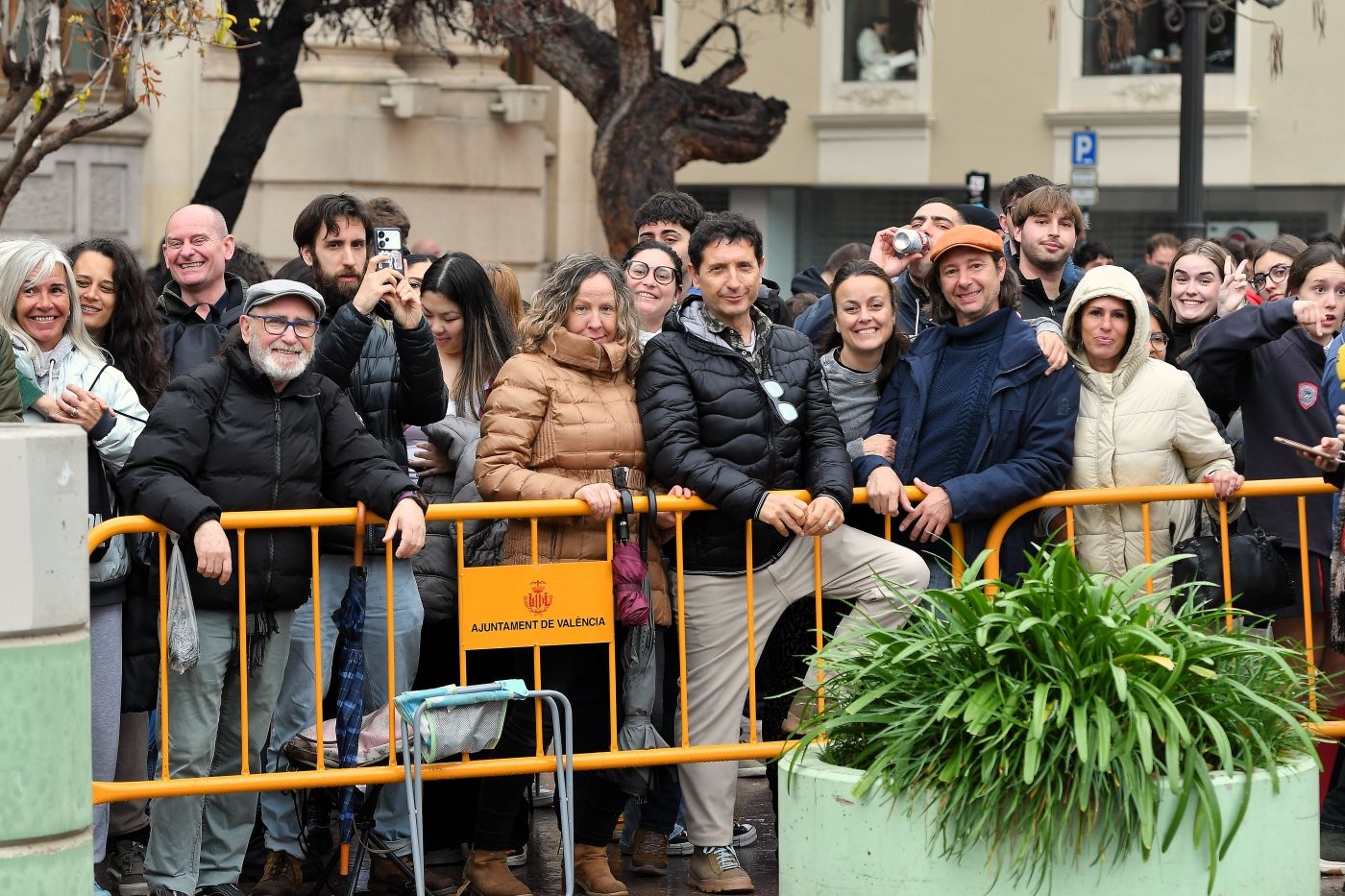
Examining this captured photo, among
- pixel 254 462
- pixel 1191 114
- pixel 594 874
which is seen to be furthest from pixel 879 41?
pixel 254 462

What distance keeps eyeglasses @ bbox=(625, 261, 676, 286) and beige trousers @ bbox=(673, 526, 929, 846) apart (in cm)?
122

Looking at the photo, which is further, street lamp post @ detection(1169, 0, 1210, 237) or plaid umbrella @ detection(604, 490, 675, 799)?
street lamp post @ detection(1169, 0, 1210, 237)

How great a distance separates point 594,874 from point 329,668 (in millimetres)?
1086

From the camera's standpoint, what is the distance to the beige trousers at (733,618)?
6.48 meters

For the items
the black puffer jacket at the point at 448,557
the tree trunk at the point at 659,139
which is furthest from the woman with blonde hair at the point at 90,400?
the tree trunk at the point at 659,139

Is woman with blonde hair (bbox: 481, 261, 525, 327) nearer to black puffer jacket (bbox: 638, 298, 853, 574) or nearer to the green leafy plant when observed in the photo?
black puffer jacket (bbox: 638, 298, 853, 574)

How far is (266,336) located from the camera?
5992 mm

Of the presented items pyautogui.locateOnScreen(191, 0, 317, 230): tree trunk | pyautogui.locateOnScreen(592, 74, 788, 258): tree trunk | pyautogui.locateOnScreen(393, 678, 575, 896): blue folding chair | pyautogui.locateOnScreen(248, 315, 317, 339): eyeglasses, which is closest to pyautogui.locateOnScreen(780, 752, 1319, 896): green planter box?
pyautogui.locateOnScreen(393, 678, 575, 896): blue folding chair

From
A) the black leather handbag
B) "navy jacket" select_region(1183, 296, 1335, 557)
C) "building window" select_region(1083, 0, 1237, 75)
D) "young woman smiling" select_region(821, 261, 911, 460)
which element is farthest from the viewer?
"building window" select_region(1083, 0, 1237, 75)

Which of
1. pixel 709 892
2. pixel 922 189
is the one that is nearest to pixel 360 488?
pixel 709 892

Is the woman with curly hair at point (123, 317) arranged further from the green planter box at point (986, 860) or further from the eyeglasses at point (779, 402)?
the green planter box at point (986, 860)

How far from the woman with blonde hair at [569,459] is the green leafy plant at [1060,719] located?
134 cm

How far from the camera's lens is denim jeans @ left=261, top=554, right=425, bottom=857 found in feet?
20.9

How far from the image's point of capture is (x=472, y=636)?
6.24m
